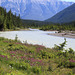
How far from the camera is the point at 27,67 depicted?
8.54m

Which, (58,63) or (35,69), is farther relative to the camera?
(58,63)

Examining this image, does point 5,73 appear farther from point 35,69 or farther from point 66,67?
point 66,67

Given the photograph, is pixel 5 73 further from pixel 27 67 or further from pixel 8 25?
pixel 8 25

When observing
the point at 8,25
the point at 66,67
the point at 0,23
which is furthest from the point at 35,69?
the point at 8,25

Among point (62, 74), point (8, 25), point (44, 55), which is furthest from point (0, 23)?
point (62, 74)

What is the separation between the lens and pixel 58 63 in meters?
11.0

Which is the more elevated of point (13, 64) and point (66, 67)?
point (13, 64)

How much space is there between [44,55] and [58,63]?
7.64ft

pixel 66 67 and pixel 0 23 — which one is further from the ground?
pixel 0 23

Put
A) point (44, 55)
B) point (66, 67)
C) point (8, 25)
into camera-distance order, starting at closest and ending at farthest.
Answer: point (66, 67) < point (44, 55) < point (8, 25)

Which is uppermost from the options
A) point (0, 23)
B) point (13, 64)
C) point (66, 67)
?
point (0, 23)

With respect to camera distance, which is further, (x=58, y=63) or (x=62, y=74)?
(x=58, y=63)

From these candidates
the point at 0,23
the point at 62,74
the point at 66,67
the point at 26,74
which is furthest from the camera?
the point at 0,23

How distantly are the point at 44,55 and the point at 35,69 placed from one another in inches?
193
